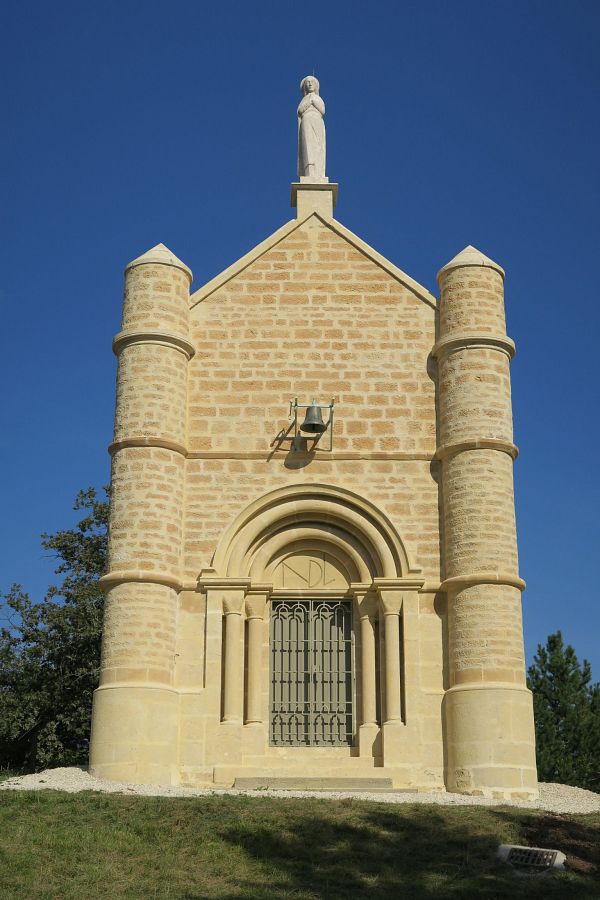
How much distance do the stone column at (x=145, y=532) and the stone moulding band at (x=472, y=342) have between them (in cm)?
421

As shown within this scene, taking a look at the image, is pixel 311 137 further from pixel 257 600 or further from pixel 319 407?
pixel 257 600

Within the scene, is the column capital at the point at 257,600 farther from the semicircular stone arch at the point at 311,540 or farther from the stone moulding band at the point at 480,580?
the stone moulding band at the point at 480,580

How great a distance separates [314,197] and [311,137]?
1.40 meters

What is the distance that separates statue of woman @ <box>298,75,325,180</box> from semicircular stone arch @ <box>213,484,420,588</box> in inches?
249

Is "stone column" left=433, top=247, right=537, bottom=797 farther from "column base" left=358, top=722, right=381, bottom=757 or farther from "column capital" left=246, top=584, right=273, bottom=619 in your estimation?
"column capital" left=246, top=584, right=273, bottom=619

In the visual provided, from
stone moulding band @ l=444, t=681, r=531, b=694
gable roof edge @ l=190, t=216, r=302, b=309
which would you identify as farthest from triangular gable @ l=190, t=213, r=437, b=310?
stone moulding band @ l=444, t=681, r=531, b=694

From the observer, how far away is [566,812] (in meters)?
16.2

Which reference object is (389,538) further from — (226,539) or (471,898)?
(471,898)

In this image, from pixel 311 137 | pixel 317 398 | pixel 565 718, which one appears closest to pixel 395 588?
pixel 317 398

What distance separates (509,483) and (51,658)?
48.9 ft

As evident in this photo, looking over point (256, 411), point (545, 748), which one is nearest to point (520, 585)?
point (256, 411)

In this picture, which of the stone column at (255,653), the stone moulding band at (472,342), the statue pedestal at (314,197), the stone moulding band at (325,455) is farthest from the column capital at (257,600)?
the statue pedestal at (314,197)

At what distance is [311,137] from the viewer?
22.4m

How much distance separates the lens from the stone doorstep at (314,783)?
17625 mm
